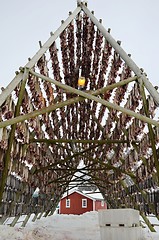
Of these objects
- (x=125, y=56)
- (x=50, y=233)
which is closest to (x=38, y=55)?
(x=125, y=56)

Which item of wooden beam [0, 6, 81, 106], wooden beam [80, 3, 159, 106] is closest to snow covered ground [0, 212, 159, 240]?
wooden beam [0, 6, 81, 106]

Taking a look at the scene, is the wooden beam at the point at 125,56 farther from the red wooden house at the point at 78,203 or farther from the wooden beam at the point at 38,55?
the red wooden house at the point at 78,203

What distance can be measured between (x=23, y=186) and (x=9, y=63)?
22.8 feet

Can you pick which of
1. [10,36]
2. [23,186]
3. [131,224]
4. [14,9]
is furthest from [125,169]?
[14,9]

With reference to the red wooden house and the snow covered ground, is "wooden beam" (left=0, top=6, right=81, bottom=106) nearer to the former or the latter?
the snow covered ground

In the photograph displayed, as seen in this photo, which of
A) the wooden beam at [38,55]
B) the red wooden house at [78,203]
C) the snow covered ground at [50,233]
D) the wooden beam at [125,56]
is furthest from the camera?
the red wooden house at [78,203]

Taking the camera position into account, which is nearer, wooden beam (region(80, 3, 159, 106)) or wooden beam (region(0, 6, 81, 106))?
wooden beam (region(0, 6, 81, 106))

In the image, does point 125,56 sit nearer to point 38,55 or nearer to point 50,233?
point 38,55

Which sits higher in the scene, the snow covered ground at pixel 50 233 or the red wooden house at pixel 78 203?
the red wooden house at pixel 78 203

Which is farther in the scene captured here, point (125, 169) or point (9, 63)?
point (9, 63)

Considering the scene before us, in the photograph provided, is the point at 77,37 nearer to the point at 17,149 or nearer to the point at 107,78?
the point at 107,78

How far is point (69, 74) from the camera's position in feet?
21.4

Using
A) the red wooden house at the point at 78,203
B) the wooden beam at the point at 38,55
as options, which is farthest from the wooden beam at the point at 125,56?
the red wooden house at the point at 78,203

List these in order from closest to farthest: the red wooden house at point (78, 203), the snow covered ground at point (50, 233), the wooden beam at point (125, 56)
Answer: the wooden beam at point (125, 56) < the snow covered ground at point (50, 233) < the red wooden house at point (78, 203)
